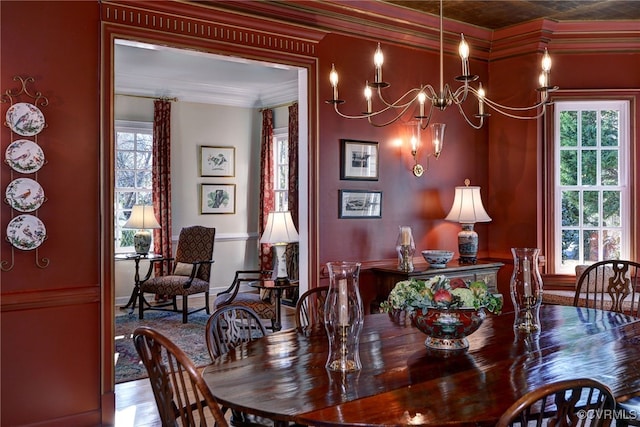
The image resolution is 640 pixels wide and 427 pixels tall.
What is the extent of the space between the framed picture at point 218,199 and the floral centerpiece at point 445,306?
5.75 m

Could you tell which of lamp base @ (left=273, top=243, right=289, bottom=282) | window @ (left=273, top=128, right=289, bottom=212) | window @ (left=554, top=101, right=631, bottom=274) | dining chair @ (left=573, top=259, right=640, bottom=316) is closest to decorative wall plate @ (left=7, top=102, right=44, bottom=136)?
lamp base @ (left=273, top=243, right=289, bottom=282)

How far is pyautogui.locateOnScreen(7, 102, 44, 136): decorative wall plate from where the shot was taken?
3.11 metres

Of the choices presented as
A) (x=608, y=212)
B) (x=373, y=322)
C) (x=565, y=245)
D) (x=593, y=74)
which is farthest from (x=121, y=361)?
(x=593, y=74)

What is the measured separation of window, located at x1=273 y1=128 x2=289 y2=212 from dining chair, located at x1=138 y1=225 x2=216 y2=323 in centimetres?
131

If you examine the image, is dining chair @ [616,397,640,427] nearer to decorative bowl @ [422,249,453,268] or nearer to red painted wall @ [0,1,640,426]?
decorative bowl @ [422,249,453,268]

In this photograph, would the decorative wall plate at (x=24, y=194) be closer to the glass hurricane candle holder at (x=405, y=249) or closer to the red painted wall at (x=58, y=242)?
the red painted wall at (x=58, y=242)

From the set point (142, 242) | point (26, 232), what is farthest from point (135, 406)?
point (142, 242)

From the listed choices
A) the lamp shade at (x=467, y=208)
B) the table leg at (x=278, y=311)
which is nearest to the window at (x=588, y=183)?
the lamp shade at (x=467, y=208)

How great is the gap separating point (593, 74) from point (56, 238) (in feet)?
14.7

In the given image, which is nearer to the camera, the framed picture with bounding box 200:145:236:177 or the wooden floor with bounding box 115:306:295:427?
the wooden floor with bounding box 115:306:295:427

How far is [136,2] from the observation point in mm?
3479

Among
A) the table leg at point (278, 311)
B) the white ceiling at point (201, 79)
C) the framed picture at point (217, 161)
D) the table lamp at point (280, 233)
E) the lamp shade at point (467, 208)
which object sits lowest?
the table leg at point (278, 311)

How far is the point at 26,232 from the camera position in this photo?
3146 millimetres

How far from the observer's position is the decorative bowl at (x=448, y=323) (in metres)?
2.24
